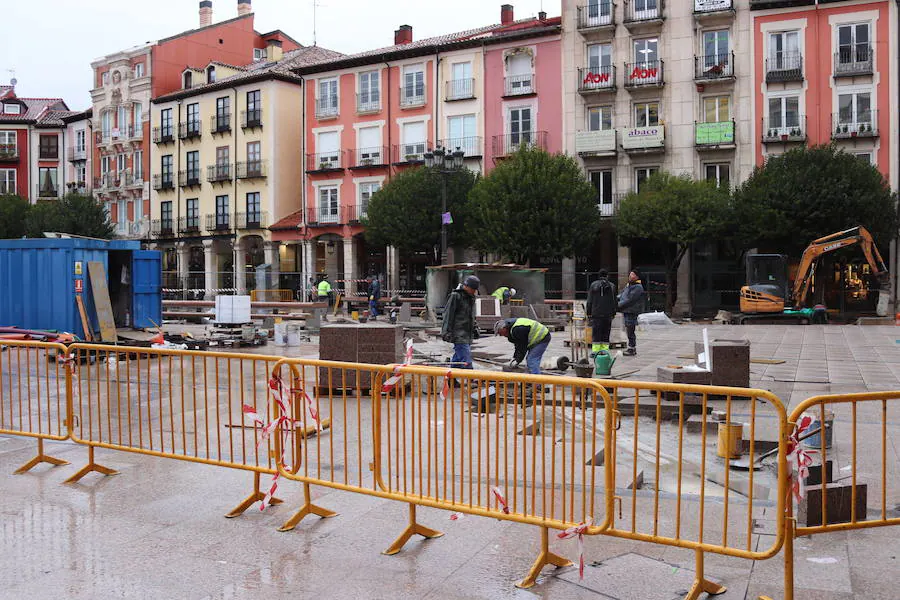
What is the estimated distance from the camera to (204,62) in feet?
172

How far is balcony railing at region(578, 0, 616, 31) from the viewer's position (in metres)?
35.3

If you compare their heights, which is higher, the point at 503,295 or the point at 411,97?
the point at 411,97

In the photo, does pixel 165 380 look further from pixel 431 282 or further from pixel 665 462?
pixel 431 282

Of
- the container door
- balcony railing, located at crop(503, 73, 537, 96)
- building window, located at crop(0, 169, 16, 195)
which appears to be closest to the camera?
the container door

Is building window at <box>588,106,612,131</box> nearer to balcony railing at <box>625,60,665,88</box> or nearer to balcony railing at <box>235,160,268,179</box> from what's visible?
balcony railing at <box>625,60,665,88</box>

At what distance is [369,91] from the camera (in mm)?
41812

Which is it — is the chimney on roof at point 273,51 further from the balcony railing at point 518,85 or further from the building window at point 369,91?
the balcony railing at point 518,85

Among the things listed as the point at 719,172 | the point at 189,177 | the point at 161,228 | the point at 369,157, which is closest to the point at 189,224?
the point at 161,228

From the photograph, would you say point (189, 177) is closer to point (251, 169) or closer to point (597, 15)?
point (251, 169)

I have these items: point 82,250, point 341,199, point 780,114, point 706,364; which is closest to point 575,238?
point 780,114

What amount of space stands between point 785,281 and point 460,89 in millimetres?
18709

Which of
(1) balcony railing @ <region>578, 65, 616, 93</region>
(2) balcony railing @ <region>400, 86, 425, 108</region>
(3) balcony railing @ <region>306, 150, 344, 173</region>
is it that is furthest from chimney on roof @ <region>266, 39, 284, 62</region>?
(1) balcony railing @ <region>578, 65, 616, 93</region>

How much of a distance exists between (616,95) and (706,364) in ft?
90.6

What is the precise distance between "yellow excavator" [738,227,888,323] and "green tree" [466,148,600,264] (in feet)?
25.5
